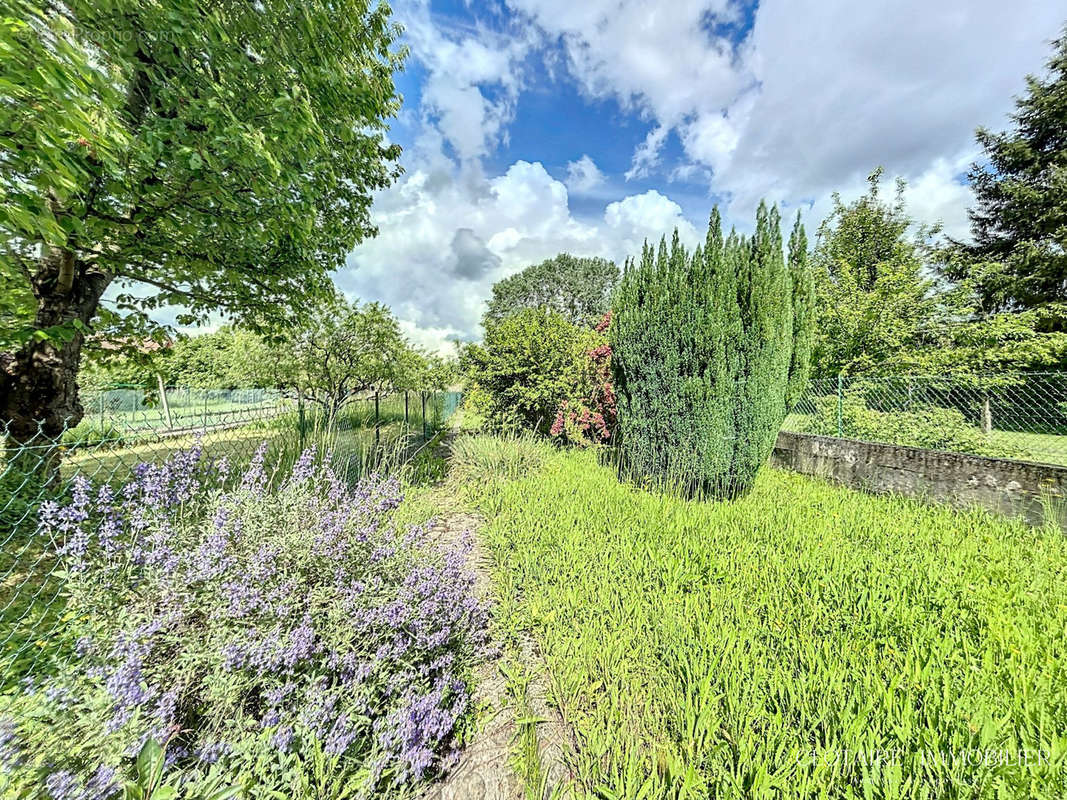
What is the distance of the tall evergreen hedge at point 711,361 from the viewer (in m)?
4.50

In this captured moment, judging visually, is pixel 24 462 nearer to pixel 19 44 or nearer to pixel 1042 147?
pixel 19 44

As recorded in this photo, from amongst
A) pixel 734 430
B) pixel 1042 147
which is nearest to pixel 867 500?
pixel 734 430

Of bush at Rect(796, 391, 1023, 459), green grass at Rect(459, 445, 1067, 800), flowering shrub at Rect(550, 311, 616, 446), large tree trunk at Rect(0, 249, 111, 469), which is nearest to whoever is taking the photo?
green grass at Rect(459, 445, 1067, 800)

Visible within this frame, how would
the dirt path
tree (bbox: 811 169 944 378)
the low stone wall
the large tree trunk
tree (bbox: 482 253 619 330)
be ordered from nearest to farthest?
the dirt path, the large tree trunk, the low stone wall, tree (bbox: 811 169 944 378), tree (bbox: 482 253 619 330)

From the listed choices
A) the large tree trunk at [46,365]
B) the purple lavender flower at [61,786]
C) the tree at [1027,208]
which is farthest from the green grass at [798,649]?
the tree at [1027,208]

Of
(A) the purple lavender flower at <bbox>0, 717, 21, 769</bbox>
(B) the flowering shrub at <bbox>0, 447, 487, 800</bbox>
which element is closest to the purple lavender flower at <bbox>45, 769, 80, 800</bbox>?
(B) the flowering shrub at <bbox>0, 447, 487, 800</bbox>

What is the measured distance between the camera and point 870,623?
211cm

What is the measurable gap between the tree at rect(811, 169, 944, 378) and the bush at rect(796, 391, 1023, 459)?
4147 mm

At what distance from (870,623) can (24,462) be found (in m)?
6.57

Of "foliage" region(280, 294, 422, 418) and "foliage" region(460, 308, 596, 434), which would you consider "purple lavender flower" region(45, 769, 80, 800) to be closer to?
"foliage" region(460, 308, 596, 434)

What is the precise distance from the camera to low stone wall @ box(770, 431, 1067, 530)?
3740 millimetres

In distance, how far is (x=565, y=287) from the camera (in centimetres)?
2920

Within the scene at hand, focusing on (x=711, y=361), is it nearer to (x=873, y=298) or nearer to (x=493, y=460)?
(x=493, y=460)

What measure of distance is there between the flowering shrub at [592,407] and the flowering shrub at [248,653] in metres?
4.86
